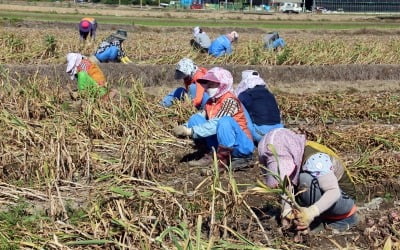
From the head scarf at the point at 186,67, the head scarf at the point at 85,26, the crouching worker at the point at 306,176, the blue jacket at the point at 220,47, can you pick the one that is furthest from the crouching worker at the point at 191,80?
the head scarf at the point at 85,26

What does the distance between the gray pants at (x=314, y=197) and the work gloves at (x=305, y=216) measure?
0.57 ft

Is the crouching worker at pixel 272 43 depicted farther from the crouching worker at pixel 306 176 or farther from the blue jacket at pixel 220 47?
the crouching worker at pixel 306 176

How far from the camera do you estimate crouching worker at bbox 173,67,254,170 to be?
5340 millimetres

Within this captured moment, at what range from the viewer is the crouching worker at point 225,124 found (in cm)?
534

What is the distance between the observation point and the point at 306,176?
151 inches

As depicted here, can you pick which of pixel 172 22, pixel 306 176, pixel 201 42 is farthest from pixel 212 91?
pixel 172 22

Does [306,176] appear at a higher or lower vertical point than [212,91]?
lower

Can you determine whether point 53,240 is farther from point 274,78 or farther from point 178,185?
point 274,78

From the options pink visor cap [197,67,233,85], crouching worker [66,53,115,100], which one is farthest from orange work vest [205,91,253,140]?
crouching worker [66,53,115,100]

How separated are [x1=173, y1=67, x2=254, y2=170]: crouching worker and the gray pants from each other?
140 cm

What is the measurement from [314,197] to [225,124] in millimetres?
1596

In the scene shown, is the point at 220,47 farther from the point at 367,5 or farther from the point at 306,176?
the point at 367,5

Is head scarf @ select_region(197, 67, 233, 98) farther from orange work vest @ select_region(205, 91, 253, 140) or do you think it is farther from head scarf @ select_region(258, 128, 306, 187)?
head scarf @ select_region(258, 128, 306, 187)

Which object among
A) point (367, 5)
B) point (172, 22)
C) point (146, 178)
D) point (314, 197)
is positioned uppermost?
point (367, 5)
